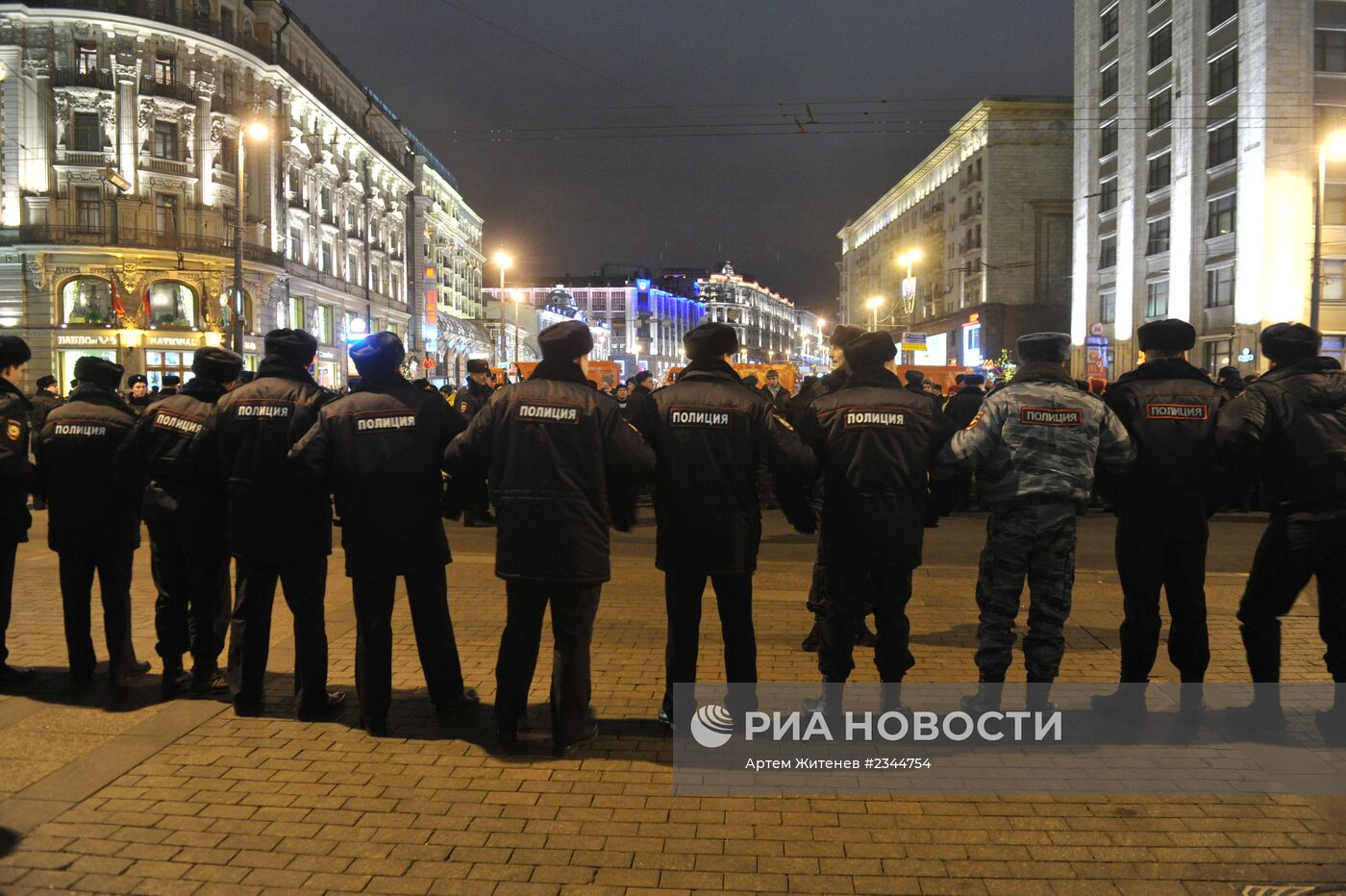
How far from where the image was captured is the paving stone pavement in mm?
3535

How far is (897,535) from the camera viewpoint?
16.0 ft

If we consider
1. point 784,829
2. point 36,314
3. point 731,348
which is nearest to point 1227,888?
point 784,829

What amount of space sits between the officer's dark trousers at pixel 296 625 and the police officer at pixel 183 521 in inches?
16.8

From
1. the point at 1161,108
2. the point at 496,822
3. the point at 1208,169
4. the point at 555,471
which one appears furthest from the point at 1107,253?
the point at 496,822

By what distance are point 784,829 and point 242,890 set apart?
2007mm

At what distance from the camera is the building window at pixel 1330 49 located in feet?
119

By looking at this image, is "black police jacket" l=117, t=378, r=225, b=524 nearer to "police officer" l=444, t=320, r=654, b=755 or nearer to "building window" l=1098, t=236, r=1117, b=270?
"police officer" l=444, t=320, r=654, b=755

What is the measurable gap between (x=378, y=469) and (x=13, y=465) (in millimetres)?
2471

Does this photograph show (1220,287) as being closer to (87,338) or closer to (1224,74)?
(1224,74)

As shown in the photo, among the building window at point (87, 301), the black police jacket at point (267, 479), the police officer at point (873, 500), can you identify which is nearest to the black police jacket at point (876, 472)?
the police officer at point (873, 500)

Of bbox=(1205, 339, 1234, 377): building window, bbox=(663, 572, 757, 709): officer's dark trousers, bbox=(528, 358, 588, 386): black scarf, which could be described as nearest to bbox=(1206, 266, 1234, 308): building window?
bbox=(1205, 339, 1234, 377): building window

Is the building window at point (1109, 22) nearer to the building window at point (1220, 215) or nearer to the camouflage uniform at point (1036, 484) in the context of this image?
the building window at point (1220, 215)

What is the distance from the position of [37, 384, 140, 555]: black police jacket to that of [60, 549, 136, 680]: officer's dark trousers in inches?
3.4

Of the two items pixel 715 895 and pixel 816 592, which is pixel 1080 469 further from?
pixel 715 895
